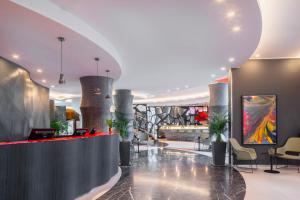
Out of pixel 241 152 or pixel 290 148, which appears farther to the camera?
pixel 290 148

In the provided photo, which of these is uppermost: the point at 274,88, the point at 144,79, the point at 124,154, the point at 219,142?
the point at 144,79

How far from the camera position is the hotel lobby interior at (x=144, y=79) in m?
3.83

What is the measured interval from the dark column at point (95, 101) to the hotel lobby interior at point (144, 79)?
1.5 inches

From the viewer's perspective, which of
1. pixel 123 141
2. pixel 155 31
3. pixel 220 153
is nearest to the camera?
pixel 155 31

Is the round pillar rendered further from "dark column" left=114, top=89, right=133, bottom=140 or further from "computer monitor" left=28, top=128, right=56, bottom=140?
"computer monitor" left=28, top=128, right=56, bottom=140

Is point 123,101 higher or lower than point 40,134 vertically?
higher

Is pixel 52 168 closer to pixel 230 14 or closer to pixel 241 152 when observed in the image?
pixel 230 14

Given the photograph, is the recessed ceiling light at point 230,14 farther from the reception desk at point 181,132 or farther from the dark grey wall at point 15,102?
the reception desk at point 181,132

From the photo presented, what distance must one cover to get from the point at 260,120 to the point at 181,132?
11.2m

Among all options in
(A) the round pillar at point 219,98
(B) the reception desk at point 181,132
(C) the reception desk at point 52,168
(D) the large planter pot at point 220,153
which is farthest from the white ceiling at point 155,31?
(B) the reception desk at point 181,132

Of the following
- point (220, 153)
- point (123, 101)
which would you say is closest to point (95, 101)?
point (220, 153)

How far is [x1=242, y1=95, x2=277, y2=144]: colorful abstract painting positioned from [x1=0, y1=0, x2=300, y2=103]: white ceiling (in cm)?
145

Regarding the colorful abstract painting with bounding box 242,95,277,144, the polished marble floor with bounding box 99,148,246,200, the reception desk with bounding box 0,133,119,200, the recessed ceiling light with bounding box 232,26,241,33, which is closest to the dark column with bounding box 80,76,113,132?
the polished marble floor with bounding box 99,148,246,200

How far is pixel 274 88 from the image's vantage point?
7.78 m
